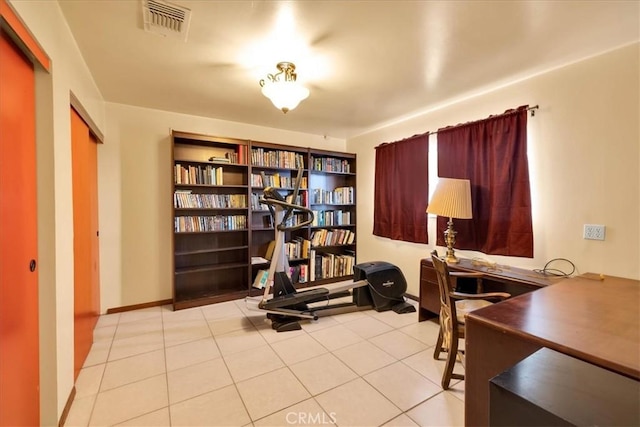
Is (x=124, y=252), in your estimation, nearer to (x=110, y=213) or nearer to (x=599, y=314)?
(x=110, y=213)

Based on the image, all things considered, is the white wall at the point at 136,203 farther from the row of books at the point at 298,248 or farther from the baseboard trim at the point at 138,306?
the row of books at the point at 298,248

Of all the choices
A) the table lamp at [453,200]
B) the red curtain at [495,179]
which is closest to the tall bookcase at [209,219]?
the table lamp at [453,200]

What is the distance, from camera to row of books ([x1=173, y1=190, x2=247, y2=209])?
3.18m

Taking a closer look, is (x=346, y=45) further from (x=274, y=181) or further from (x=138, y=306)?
(x=138, y=306)

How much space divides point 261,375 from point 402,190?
2.62 metres

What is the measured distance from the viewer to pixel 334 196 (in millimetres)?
4309

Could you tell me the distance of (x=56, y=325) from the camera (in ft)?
4.62

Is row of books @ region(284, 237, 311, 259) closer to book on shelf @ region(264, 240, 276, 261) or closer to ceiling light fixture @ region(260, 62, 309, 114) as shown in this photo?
book on shelf @ region(264, 240, 276, 261)

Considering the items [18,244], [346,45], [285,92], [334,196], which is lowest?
[18,244]

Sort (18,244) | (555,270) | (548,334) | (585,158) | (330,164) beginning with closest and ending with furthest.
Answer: (548,334) < (18,244) < (585,158) < (555,270) < (330,164)

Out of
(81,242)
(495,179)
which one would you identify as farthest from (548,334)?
(81,242)

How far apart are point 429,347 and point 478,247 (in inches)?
43.6

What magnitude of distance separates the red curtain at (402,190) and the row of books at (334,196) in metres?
0.53

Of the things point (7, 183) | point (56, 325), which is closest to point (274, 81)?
point (7, 183)
